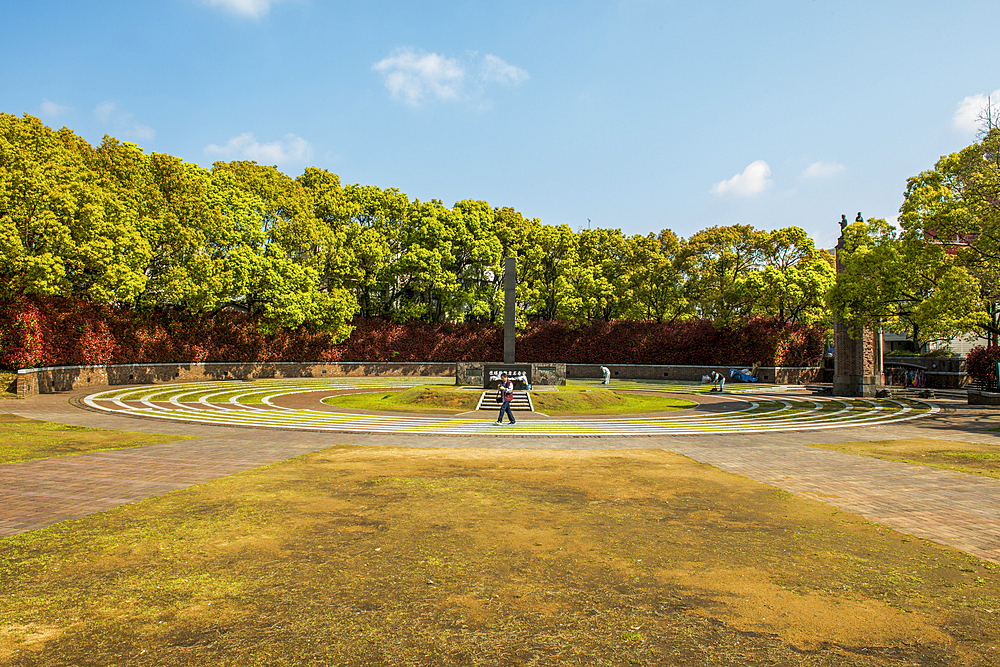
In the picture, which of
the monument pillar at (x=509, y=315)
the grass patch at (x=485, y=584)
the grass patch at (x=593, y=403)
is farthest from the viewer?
the monument pillar at (x=509, y=315)

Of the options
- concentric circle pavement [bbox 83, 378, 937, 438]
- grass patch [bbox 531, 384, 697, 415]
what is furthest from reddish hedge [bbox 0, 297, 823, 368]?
grass patch [bbox 531, 384, 697, 415]

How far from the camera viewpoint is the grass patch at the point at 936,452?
1301 centimetres

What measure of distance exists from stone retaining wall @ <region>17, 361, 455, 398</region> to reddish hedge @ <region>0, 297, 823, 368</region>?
78 cm

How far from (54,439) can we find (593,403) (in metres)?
20.1

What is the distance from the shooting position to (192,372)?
4162 cm

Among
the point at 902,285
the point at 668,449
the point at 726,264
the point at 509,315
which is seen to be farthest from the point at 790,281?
the point at 668,449

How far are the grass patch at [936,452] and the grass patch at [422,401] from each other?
49.5 feet

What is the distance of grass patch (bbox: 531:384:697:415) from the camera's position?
2586 centimetres

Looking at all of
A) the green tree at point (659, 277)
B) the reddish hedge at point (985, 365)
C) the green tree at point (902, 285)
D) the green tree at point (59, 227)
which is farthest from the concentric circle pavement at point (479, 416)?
the green tree at point (659, 277)

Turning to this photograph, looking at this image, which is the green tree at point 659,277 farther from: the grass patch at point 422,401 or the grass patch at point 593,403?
the grass patch at point 422,401

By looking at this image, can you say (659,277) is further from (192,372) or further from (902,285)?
(192,372)

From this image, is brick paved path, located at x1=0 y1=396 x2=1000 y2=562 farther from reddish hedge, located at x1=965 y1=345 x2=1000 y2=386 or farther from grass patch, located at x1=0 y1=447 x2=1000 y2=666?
reddish hedge, located at x1=965 y1=345 x2=1000 y2=386

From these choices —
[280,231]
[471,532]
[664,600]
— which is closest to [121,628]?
[471,532]

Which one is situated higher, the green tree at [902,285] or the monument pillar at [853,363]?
the green tree at [902,285]
